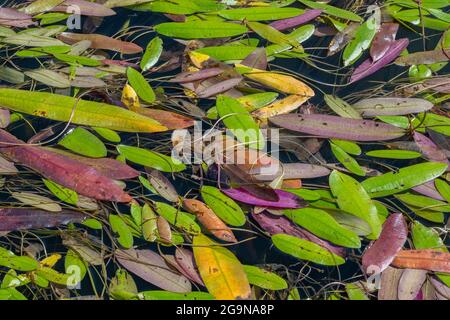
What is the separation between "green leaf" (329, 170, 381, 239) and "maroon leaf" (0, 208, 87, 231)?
69cm

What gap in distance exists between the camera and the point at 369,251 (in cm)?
152

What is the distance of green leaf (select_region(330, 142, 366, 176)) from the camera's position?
167cm

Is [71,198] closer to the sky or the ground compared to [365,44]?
closer to the ground

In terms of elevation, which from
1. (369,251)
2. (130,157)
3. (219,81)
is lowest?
(369,251)

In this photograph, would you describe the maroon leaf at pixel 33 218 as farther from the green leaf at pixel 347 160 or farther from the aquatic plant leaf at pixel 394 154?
the aquatic plant leaf at pixel 394 154

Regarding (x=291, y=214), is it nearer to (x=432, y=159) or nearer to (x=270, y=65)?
(x=432, y=159)

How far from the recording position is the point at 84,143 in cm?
171

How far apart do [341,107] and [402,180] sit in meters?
0.30

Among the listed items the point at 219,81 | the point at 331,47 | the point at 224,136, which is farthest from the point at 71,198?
the point at 331,47

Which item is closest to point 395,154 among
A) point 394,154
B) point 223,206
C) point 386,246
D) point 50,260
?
point 394,154

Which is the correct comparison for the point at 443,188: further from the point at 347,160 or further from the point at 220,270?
the point at 220,270

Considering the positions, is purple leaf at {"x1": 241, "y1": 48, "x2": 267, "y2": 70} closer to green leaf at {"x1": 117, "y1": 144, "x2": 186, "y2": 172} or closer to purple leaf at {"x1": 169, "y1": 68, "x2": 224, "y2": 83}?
purple leaf at {"x1": 169, "y1": 68, "x2": 224, "y2": 83}

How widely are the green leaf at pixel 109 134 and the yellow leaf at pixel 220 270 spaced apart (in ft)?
1.27

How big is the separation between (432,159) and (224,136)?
0.59 m
